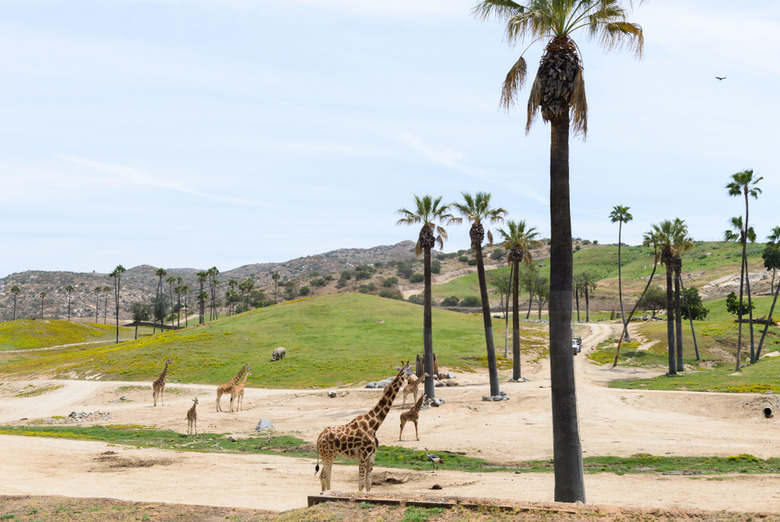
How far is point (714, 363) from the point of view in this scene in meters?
68.5

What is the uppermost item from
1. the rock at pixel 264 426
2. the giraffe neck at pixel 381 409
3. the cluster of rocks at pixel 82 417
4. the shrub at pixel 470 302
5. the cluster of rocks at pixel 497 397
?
the shrub at pixel 470 302

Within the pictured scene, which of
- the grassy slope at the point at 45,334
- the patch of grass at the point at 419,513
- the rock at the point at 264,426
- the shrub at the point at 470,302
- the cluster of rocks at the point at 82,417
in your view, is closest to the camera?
the patch of grass at the point at 419,513

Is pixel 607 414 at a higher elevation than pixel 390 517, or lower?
lower

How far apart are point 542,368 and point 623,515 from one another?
6016 cm

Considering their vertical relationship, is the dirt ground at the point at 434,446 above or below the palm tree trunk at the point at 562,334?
below

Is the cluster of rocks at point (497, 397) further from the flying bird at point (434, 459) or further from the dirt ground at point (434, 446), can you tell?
the flying bird at point (434, 459)

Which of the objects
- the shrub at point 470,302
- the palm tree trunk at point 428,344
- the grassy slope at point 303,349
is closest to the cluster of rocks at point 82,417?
the grassy slope at point 303,349

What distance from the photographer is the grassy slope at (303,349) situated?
65.3 m

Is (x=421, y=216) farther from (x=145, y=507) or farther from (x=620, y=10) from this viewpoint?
(x=145, y=507)

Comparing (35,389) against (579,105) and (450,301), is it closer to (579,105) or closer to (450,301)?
(579,105)

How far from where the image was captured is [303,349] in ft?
250

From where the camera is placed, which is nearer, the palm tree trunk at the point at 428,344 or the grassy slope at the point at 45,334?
the palm tree trunk at the point at 428,344

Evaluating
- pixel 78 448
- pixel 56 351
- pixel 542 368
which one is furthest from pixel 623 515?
pixel 56 351

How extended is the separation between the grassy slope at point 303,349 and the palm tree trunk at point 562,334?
45.3m
